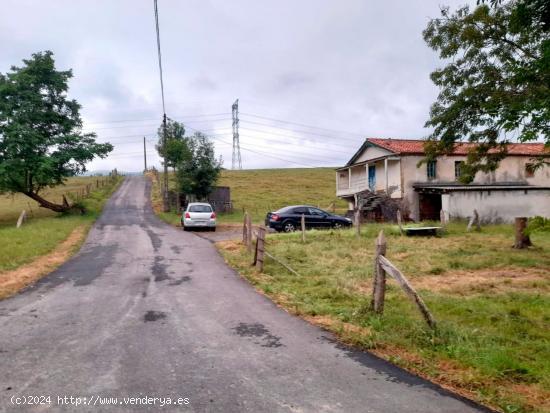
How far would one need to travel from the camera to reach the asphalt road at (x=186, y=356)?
4344 millimetres

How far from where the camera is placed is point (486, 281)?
11219 millimetres

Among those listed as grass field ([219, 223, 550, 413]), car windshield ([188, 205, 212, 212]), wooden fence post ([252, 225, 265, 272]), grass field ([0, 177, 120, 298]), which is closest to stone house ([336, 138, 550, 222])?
grass field ([219, 223, 550, 413])

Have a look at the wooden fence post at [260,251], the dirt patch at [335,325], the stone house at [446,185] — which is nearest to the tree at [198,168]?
the stone house at [446,185]

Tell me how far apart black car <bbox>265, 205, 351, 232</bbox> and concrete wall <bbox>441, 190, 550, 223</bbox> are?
7088 mm

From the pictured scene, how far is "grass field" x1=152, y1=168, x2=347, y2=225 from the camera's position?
117 feet

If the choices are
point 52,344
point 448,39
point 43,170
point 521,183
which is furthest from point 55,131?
→ point 521,183

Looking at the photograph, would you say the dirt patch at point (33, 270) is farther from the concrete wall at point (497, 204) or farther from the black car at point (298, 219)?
the concrete wall at point (497, 204)

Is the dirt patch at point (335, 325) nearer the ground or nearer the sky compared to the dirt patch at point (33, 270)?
nearer the ground

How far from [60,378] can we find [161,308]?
342 cm

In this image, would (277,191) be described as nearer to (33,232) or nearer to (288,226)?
(288,226)

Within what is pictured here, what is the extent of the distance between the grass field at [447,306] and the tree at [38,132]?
16951 millimetres

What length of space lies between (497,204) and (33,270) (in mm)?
26338

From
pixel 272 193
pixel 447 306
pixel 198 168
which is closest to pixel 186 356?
pixel 447 306

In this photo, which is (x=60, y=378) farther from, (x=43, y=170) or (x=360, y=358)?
(x=43, y=170)
